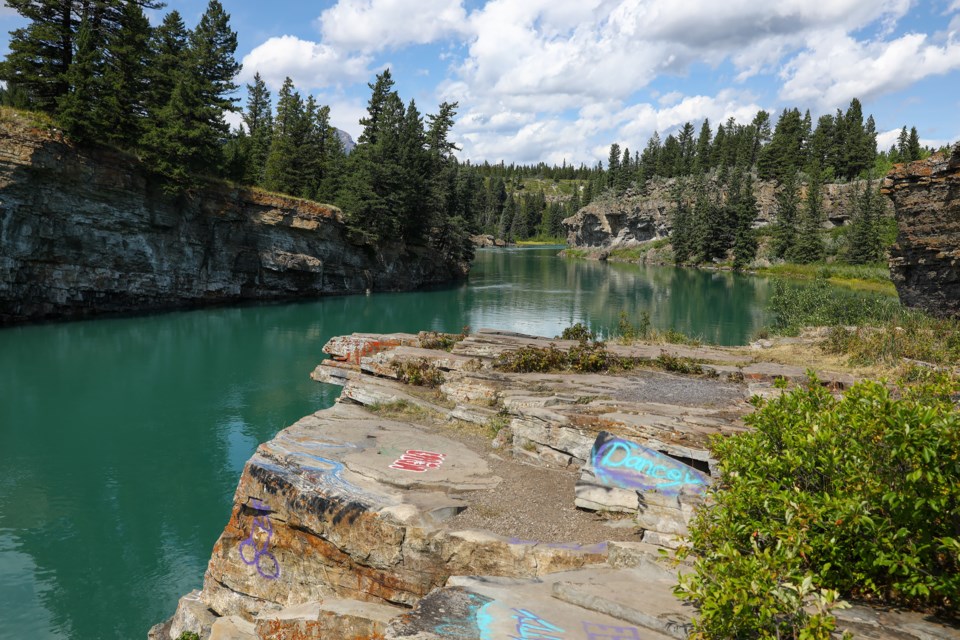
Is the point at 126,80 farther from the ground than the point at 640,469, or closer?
farther from the ground

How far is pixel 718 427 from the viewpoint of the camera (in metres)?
11.2

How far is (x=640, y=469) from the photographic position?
1031 cm

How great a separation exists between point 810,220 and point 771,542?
299 ft

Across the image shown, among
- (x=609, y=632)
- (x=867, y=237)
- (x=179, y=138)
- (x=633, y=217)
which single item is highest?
(x=633, y=217)

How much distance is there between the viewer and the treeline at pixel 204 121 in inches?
1508

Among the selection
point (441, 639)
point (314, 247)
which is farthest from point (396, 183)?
point (441, 639)

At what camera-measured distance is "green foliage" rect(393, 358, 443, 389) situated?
17656mm

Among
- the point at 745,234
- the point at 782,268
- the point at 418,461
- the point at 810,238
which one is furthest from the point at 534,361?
the point at 745,234

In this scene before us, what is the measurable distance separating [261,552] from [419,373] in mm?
7894

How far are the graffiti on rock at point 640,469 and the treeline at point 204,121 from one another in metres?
41.5

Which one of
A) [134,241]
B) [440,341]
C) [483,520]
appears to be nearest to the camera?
[483,520]

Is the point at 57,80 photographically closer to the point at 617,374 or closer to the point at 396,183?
the point at 396,183

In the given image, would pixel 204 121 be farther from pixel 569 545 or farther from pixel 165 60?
pixel 569 545

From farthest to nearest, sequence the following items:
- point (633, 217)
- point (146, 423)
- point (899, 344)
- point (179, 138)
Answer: point (633, 217), point (179, 138), point (146, 423), point (899, 344)
